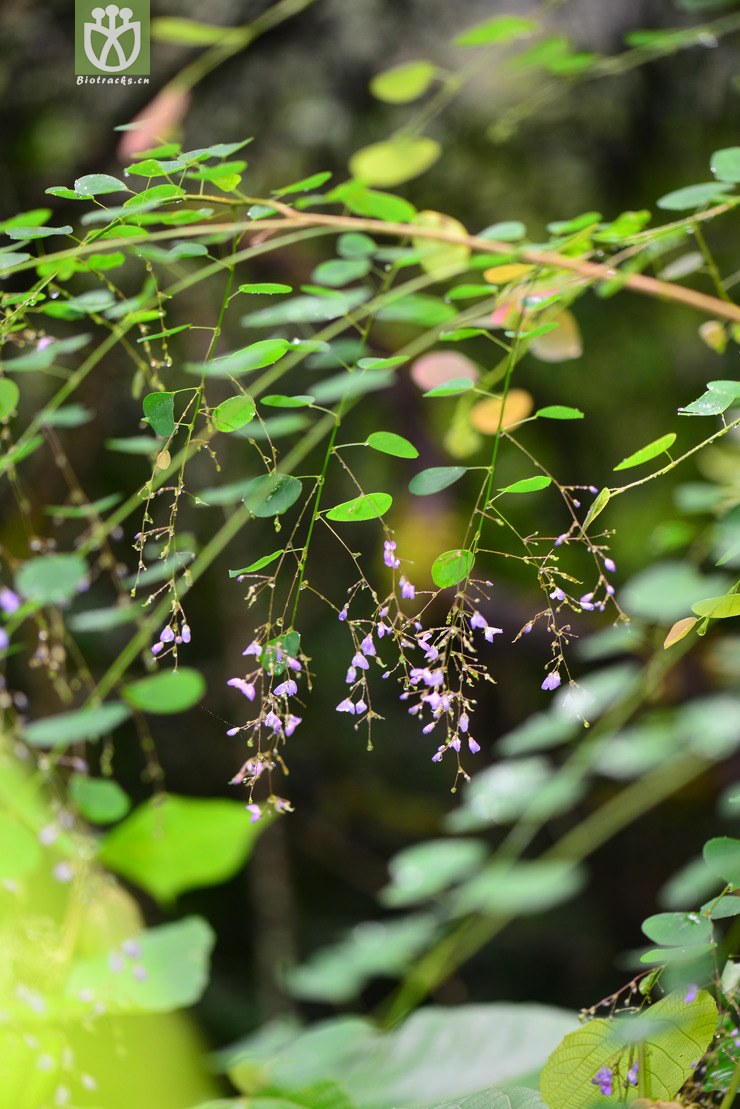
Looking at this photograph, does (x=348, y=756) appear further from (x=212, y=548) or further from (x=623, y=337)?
(x=212, y=548)

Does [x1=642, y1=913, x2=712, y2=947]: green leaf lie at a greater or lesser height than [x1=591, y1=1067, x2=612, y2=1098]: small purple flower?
greater

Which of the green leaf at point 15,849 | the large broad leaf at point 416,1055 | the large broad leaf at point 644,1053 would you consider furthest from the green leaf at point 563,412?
the green leaf at point 15,849

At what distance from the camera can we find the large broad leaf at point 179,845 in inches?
37.5

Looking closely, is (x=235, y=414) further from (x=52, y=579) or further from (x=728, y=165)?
(x=728, y=165)

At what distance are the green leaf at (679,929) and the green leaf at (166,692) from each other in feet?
1.22

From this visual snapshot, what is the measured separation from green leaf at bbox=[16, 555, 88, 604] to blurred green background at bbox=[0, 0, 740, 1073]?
2.41 feet

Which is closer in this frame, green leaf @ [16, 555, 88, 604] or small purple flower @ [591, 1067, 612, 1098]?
small purple flower @ [591, 1067, 612, 1098]

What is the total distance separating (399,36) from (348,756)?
108cm

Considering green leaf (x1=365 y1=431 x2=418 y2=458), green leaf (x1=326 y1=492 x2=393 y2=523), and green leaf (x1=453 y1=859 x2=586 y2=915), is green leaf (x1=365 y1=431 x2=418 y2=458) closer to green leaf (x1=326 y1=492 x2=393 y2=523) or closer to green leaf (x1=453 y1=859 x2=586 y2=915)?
green leaf (x1=326 y1=492 x2=393 y2=523)

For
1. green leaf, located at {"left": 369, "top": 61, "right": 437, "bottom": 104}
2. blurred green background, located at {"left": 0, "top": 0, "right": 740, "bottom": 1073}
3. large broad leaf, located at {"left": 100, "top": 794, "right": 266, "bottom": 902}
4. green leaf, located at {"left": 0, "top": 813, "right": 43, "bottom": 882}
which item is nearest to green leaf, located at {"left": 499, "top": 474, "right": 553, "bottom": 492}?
green leaf, located at {"left": 369, "top": 61, "right": 437, "bottom": 104}

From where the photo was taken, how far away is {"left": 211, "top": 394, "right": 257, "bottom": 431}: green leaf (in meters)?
0.45

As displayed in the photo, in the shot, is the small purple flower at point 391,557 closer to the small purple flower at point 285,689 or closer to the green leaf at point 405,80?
the small purple flower at point 285,689

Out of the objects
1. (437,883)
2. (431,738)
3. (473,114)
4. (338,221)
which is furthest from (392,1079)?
(473,114)

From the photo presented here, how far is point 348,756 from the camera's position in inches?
64.3
